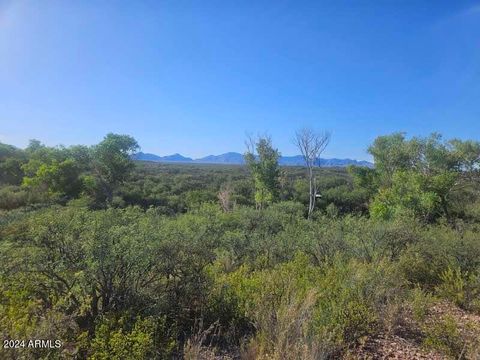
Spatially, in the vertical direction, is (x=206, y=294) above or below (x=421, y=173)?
below

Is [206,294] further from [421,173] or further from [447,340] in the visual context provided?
[421,173]

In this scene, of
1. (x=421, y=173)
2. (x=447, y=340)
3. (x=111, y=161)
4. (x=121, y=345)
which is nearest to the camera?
(x=121, y=345)

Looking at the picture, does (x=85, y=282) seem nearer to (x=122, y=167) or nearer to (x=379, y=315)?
(x=379, y=315)

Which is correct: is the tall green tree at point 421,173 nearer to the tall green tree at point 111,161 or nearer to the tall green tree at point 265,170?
the tall green tree at point 265,170

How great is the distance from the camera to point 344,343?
3828 millimetres

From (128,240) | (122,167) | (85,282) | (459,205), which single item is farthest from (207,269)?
(122,167)

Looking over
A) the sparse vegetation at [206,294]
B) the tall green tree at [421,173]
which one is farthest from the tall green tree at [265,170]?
the sparse vegetation at [206,294]

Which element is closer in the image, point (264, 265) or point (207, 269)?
point (207, 269)

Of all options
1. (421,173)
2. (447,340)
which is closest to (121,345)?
(447,340)

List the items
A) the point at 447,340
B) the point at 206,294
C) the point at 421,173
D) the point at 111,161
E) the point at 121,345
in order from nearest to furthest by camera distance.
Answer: the point at 121,345, the point at 447,340, the point at 206,294, the point at 421,173, the point at 111,161

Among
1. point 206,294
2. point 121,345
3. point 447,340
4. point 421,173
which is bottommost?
point 447,340

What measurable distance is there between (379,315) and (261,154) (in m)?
22.4

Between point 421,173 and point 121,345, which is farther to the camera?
point 421,173

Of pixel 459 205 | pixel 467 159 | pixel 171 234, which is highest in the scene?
pixel 467 159
